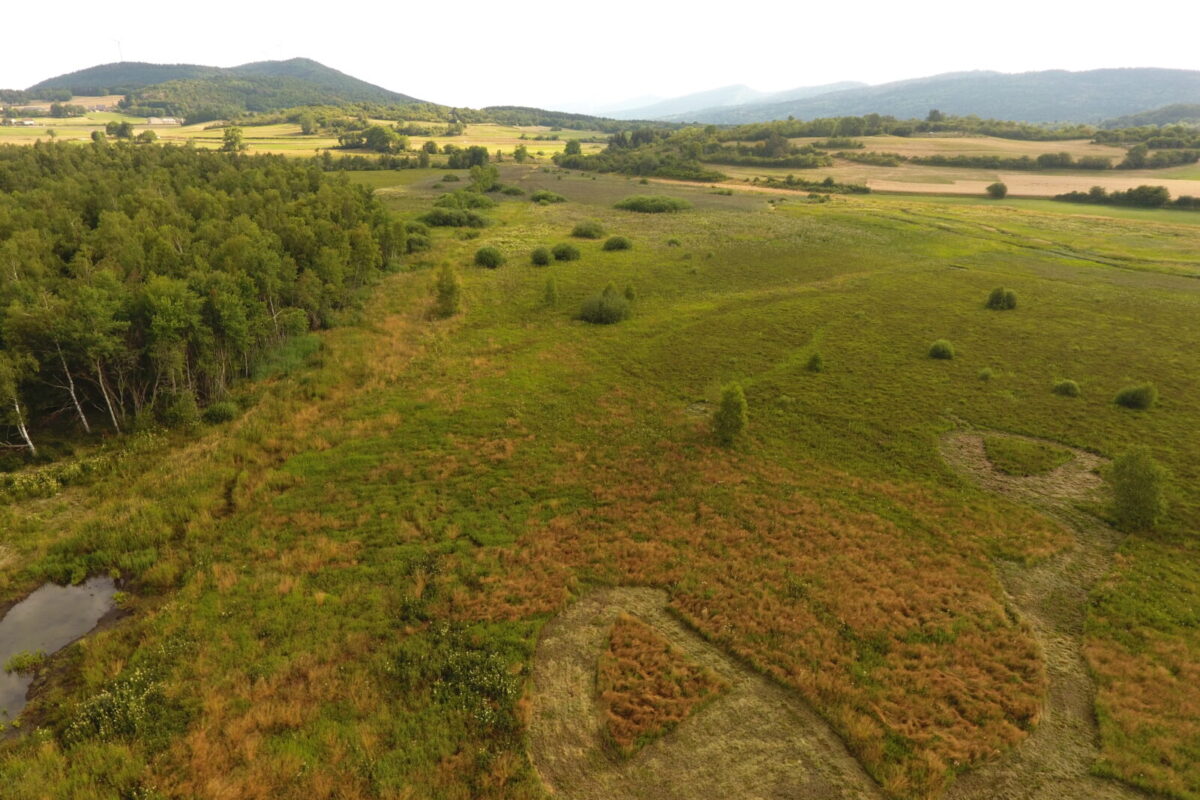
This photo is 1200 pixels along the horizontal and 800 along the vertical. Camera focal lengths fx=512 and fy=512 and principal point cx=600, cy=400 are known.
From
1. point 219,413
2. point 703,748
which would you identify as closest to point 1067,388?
point 703,748

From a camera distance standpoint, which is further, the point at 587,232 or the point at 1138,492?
the point at 587,232

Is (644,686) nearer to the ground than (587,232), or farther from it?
nearer to the ground

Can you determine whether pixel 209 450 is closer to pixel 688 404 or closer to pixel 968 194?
pixel 688 404

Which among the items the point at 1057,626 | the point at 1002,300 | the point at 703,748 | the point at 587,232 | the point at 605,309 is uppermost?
the point at 587,232

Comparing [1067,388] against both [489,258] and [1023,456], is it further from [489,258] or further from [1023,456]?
[489,258]

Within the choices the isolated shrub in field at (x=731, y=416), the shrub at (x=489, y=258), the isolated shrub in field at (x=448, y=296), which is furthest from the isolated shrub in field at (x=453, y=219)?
the isolated shrub in field at (x=731, y=416)

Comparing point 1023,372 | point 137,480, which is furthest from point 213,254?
point 1023,372

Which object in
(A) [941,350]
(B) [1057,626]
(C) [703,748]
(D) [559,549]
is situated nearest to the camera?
(C) [703,748]
